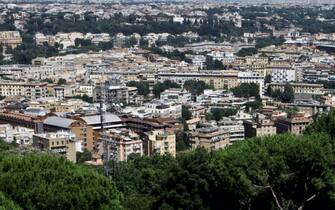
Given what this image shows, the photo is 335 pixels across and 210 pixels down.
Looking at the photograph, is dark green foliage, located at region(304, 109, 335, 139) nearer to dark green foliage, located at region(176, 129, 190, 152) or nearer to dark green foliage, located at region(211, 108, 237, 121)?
dark green foliage, located at region(176, 129, 190, 152)

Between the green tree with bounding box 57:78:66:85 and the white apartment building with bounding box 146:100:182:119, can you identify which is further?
the green tree with bounding box 57:78:66:85

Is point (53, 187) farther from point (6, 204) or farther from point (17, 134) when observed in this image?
point (17, 134)

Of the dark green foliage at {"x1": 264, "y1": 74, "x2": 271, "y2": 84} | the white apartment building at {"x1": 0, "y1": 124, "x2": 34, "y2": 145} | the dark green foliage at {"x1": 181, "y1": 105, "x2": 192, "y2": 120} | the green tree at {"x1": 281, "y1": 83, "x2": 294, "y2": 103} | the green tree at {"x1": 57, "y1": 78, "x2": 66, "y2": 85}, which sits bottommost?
the dark green foliage at {"x1": 264, "y1": 74, "x2": 271, "y2": 84}

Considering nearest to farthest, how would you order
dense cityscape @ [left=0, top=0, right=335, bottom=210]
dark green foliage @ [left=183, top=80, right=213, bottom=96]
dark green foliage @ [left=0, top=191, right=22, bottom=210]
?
dark green foliage @ [left=0, top=191, right=22, bottom=210] → dense cityscape @ [left=0, top=0, right=335, bottom=210] → dark green foliage @ [left=183, top=80, right=213, bottom=96]

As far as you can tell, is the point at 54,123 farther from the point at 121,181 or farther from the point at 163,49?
the point at 163,49

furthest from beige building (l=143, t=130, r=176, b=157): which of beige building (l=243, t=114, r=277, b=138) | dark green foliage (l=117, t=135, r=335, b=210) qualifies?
dark green foliage (l=117, t=135, r=335, b=210)

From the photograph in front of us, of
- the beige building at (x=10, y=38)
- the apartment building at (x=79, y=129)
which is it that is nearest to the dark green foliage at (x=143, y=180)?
the apartment building at (x=79, y=129)

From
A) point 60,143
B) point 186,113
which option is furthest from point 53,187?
point 186,113
